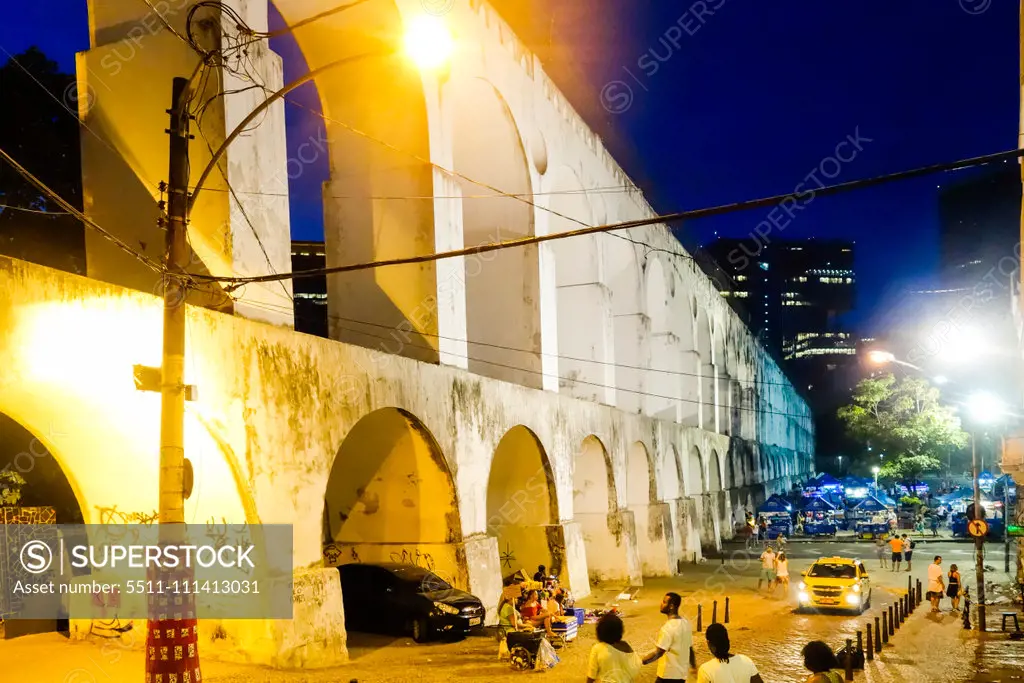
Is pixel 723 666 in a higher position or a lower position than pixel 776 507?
higher

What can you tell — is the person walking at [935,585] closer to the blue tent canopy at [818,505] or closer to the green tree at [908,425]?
the blue tent canopy at [818,505]

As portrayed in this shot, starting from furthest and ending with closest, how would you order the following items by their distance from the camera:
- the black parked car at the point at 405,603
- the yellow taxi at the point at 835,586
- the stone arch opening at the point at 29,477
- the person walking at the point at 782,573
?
the person walking at the point at 782,573 < the yellow taxi at the point at 835,586 < the stone arch opening at the point at 29,477 < the black parked car at the point at 405,603

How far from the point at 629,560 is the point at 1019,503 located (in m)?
12.7

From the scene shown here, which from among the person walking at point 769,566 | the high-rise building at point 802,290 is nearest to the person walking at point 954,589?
the person walking at point 769,566

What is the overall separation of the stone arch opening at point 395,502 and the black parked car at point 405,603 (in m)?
0.04

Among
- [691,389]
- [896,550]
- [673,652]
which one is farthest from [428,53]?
[691,389]

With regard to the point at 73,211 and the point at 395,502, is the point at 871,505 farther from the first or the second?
the point at 73,211

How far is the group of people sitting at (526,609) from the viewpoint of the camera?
14.2 metres

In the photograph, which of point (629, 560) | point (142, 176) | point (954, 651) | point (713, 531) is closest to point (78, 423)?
point (142, 176)

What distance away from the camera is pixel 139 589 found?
12625 millimetres

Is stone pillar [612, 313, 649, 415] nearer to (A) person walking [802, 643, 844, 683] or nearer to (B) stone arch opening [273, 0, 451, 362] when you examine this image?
(B) stone arch opening [273, 0, 451, 362]

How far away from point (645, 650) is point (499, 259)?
11040 millimetres

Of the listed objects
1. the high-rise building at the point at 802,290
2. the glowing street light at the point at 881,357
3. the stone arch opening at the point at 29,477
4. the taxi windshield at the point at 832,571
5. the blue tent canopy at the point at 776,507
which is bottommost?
the taxi windshield at the point at 832,571

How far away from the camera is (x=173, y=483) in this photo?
873 centimetres
